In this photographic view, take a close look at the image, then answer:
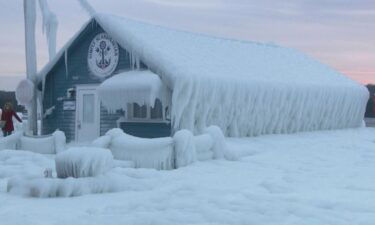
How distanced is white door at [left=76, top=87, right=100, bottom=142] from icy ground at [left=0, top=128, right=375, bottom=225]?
5641 millimetres

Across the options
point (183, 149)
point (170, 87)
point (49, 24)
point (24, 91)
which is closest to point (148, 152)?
point (183, 149)

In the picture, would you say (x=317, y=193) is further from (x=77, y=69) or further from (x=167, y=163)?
(x=77, y=69)

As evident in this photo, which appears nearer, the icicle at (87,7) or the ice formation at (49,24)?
the icicle at (87,7)

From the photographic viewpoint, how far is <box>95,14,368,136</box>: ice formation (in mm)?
15508

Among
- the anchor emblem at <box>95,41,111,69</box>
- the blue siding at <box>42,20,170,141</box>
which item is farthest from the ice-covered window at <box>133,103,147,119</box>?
the anchor emblem at <box>95,41,111,69</box>

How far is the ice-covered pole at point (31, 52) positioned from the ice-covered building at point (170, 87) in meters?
0.38

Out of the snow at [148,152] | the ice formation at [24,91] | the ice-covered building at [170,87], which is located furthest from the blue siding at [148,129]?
the snow at [148,152]

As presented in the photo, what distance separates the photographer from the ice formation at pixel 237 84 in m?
15.5

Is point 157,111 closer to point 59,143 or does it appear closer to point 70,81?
point 59,143

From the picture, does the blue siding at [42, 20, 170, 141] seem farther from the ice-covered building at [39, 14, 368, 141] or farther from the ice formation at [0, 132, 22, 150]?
the ice formation at [0, 132, 22, 150]

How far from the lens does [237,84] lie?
671 inches

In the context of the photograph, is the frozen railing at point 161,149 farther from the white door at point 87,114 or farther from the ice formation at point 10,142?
the white door at point 87,114

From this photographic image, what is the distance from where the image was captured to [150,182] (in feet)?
29.0

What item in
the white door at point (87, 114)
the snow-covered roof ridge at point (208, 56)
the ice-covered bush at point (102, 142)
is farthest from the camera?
the white door at point (87, 114)
